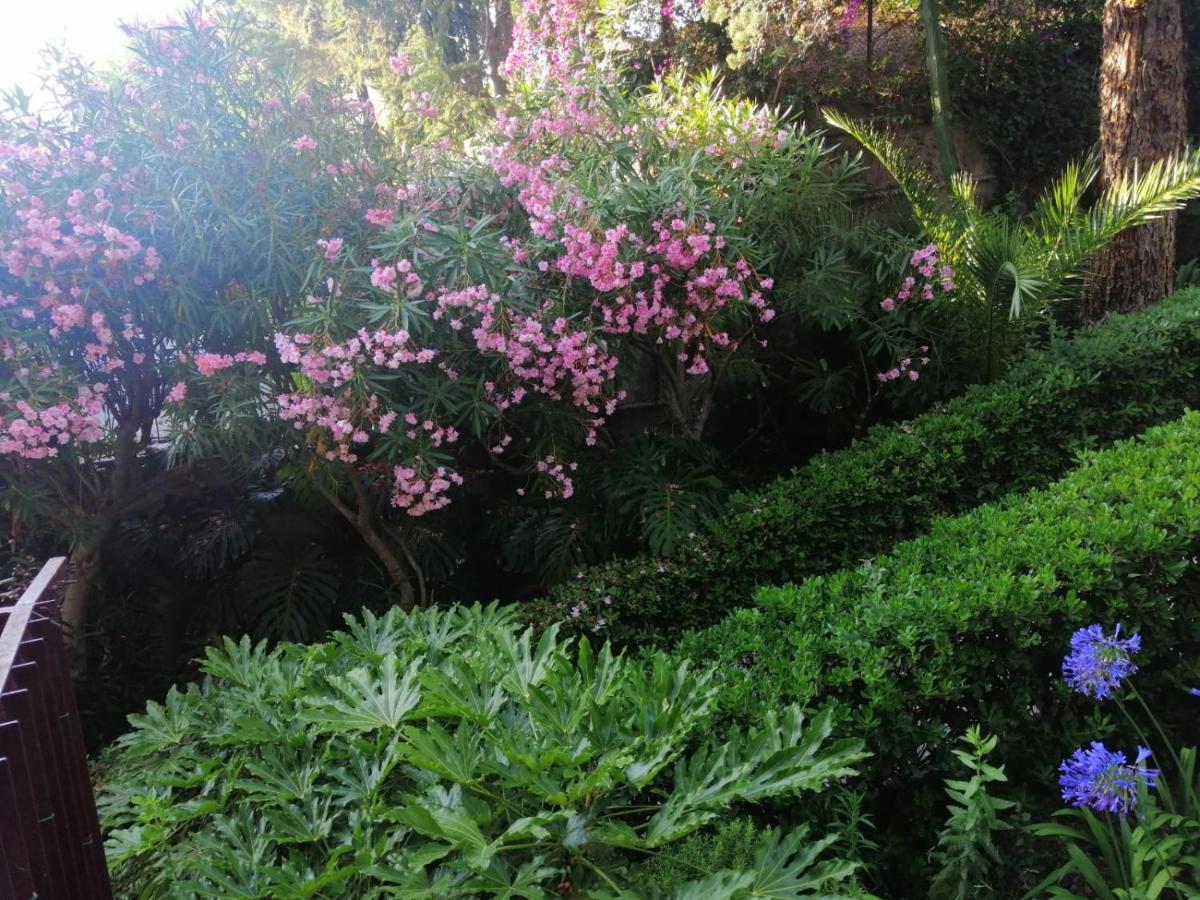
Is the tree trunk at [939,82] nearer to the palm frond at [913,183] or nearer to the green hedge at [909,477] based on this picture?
the palm frond at [913,183]

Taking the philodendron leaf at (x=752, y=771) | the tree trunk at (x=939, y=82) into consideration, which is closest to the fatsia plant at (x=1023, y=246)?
the tree trunk at (x=939, y=82)

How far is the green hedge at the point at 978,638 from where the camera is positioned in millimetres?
2014

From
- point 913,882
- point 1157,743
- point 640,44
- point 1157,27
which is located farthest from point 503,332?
point 1157,27

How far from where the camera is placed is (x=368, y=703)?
1757 millimetres

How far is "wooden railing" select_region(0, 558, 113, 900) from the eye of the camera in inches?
42.4

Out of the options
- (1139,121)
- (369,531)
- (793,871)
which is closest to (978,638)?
(793,871)

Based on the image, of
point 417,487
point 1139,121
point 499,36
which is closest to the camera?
point 417,487

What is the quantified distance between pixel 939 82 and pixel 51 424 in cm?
568

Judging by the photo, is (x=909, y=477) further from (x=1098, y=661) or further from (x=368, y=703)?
(x=368, y=703)

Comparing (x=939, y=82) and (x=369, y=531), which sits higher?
(x=939, y=82)

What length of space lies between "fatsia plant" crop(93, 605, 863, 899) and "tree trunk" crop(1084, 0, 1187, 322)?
17.7 feet

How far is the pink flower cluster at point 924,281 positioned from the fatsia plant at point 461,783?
10.9 ft

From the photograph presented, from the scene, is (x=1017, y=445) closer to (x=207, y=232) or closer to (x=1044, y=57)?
(x=207, y=232)

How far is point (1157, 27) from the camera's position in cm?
546
